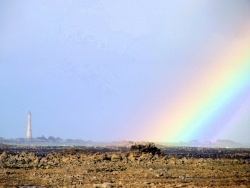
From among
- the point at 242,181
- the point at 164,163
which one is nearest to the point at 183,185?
the point at 242,181

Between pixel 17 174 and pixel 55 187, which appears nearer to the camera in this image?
pixel 55 187

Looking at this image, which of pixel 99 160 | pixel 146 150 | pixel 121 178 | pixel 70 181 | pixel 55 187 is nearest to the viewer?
pixel 55 187

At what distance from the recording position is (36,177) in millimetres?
30094

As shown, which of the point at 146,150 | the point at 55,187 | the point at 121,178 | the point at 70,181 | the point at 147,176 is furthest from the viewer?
the point at 146,150

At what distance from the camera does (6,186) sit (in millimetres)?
24797

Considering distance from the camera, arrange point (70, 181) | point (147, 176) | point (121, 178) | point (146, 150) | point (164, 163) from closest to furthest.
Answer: point (70, 181) → point (121, 178) → point (147, 176) → point (164, 163) → point (146, 150)

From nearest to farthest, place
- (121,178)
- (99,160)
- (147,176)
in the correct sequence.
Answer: (121,178) < (147,176) < (99,160)

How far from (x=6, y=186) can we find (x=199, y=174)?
577 inches

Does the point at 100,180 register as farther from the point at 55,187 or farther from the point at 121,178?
the point at 55,187

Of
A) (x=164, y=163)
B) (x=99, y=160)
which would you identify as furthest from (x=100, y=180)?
(x=99, y=160)

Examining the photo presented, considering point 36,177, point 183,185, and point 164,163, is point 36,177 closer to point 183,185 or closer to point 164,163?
point 183,185

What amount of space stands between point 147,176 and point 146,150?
1315 inches

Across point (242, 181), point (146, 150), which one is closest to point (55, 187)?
point (242, 181)

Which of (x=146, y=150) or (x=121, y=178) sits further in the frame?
(x=146, y=150)
